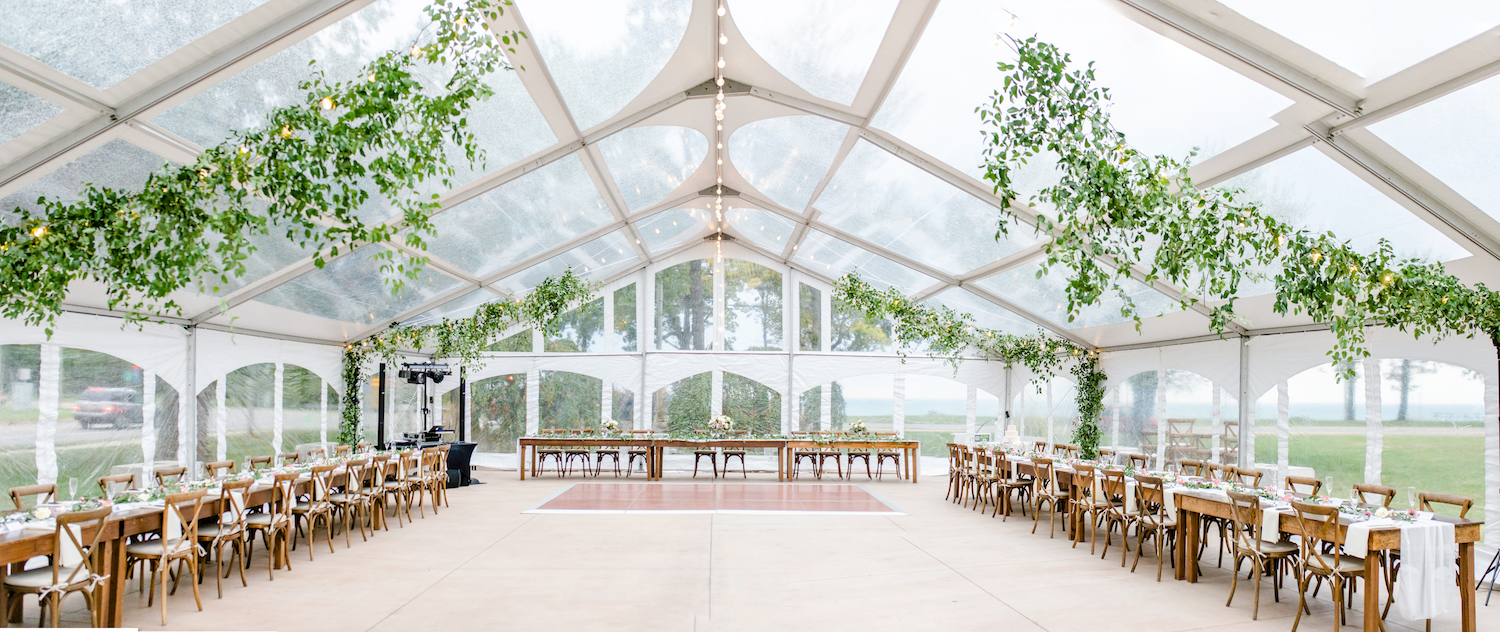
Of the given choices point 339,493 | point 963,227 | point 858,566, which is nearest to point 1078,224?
point 858,566

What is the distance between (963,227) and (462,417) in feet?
29.6

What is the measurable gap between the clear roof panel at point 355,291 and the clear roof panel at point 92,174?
263cm

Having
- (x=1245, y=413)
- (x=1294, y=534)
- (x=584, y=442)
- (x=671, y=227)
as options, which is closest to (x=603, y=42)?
(x=1294, y=534)

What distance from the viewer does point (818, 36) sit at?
256 inches

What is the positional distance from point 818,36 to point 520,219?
16.8ft

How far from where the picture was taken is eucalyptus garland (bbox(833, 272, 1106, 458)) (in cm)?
Result: 1288

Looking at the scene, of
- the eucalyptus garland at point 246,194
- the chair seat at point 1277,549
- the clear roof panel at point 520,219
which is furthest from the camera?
the clear roof panel at point 520,219

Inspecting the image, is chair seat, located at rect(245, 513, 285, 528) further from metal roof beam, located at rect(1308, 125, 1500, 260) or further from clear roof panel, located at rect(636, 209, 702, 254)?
metal roof beam, located at rect(1308, 125, 1500, 260)

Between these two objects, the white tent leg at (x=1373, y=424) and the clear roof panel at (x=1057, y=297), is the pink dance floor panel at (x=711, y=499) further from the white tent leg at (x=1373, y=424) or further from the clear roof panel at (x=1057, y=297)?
the white tent leg at (x=1373, y=424)

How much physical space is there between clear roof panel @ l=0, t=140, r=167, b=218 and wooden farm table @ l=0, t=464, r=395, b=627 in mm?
2311

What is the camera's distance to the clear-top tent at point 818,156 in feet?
15.8

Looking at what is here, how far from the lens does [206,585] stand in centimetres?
583

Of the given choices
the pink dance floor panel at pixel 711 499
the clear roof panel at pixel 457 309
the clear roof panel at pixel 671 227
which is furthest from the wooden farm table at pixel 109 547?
the clear roof panel at pixel 671 227

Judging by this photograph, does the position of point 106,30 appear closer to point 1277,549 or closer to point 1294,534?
point 1277,549
